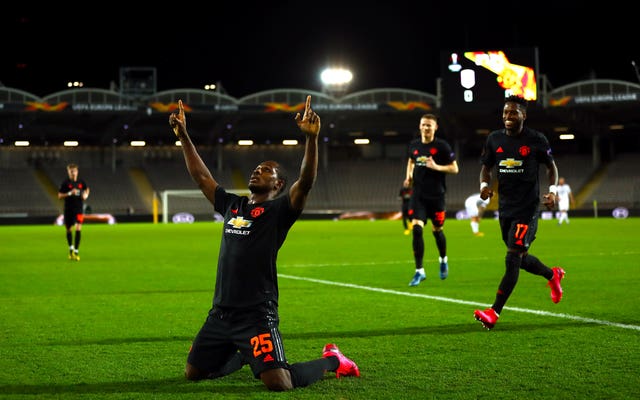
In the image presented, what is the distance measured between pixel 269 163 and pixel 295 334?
2.22 m

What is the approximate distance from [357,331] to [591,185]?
53876 millimetres

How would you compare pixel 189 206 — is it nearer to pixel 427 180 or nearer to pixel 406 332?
pixel 427 180

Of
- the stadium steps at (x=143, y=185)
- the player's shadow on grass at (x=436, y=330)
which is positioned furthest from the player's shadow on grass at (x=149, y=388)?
A: the stadium steps at (x=143, y=185)

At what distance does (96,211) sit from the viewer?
54344mm

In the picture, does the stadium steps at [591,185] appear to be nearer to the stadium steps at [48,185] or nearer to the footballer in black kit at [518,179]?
the stadium steps at [48,185]

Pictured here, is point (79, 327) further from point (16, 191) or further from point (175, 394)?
point (16, 191)

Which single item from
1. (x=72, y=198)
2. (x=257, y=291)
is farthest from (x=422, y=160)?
(x=72, y=198)

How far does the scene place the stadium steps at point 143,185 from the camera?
5788 centimetres

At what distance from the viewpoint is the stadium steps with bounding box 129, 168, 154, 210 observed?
57875 mm

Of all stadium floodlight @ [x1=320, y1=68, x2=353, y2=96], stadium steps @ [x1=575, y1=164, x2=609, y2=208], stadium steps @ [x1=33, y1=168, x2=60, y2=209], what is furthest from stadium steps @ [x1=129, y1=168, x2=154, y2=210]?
stadium steps @ [x1=575, y1=164, x2=609, y2=208]

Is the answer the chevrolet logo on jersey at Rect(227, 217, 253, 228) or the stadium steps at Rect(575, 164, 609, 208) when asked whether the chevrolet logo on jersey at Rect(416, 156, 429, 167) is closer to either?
the chevrolet logo on jersey at Rect(227, 217, 253, 228)

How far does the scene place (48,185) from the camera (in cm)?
5822

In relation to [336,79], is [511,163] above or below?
below

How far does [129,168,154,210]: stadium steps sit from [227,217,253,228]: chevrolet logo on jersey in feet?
172
